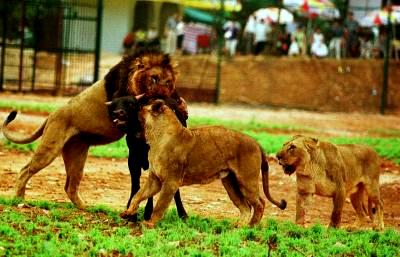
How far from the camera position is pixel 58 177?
1407 cm

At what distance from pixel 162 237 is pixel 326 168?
2239mm

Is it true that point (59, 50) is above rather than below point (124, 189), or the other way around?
above

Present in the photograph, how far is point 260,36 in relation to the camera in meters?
33.7

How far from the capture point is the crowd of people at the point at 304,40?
33.2m

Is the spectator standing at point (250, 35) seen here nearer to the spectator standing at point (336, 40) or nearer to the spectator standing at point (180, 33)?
the spectator standing at point (180, 33)

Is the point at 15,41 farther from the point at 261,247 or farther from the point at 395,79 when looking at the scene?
the point at 261,247

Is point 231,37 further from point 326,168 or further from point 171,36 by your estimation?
point 326,168

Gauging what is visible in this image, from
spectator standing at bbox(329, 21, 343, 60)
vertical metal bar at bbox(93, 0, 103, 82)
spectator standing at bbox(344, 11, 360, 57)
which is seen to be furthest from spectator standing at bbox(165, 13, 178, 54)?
vertical metal bar at bbox(93, 0, 103, 82)

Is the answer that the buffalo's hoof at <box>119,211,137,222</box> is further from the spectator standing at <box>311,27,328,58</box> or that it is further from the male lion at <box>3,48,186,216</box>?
the spectator standing at <box>311,27,328,58</box>

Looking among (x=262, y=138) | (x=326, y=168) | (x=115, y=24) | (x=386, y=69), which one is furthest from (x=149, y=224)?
(x=115, y=24)

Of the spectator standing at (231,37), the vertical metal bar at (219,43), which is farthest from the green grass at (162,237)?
the spectator standing at (231,37)

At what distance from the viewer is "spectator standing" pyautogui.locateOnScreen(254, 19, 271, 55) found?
33.7 meters

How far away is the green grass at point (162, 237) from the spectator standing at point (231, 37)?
22.8 meters

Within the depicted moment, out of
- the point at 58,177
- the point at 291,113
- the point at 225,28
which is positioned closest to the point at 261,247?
the point at 58,177
